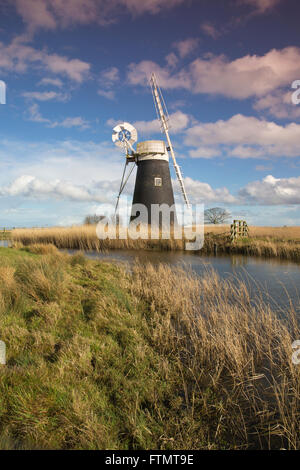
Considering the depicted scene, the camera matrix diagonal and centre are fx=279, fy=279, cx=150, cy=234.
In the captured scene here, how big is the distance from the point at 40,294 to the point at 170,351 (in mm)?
3271

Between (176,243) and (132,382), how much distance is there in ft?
53.2

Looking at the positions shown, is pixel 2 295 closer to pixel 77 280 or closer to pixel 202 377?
pixel 77 280

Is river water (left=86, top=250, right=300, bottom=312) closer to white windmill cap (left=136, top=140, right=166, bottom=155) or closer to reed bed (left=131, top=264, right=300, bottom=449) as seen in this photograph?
reed bed (left=131, top=264, right=300, bottom=449)

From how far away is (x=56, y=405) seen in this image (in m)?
2.71

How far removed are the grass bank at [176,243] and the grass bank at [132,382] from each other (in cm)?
1194

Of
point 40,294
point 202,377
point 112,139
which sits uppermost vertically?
point 112,139

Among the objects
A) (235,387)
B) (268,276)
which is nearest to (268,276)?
(268,276)

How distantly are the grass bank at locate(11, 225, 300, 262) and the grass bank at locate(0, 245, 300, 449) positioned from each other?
39.2 feet

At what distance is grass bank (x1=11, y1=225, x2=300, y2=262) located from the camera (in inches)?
653

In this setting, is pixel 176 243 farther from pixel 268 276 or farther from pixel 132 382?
pixel 132 382

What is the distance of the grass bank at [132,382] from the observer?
250cm

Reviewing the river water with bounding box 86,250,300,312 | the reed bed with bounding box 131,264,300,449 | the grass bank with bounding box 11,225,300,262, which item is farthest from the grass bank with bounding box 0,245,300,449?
the grass bank with bounding box 11,225,300,262

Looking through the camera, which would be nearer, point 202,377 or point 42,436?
point 42,436

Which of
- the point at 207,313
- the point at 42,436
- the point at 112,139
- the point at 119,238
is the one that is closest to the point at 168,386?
the point at 42,436
